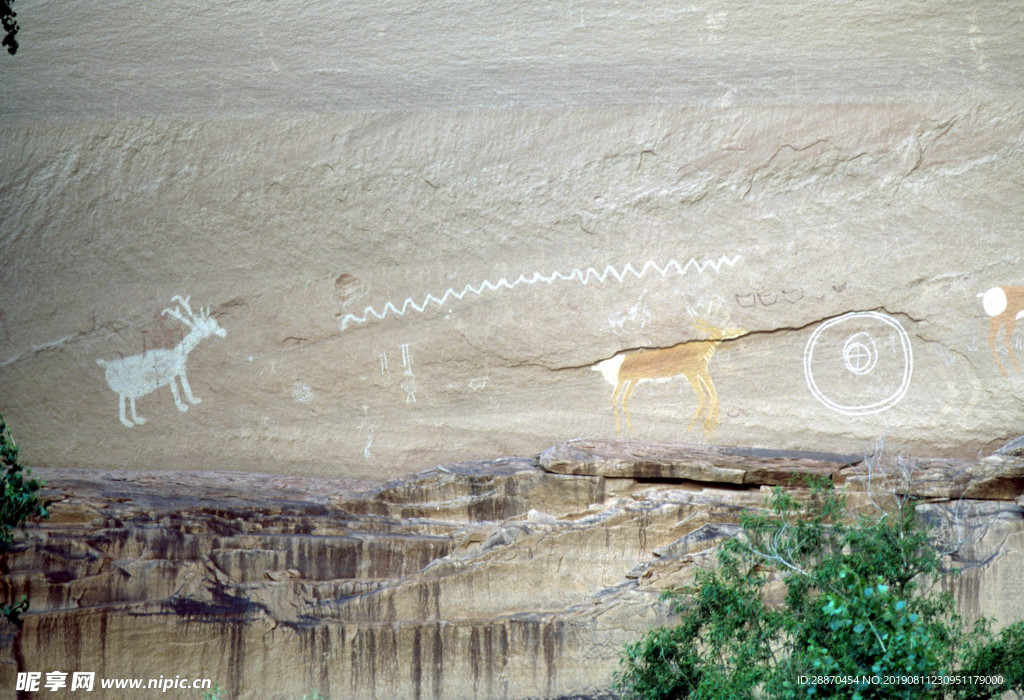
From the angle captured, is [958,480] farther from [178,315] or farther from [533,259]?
[178,315]

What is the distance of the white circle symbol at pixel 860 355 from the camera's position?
31.7 ft

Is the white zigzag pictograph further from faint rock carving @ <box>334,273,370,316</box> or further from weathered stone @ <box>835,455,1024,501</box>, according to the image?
weathered stone @ <box>835,455,1024,501</box>

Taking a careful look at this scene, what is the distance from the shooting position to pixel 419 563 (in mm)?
8672

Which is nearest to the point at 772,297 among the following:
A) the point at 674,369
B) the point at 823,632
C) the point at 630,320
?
the point at 674,369

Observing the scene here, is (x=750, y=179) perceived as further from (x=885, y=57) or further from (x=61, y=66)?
(x=61, y=66)

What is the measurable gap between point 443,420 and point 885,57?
226 inches

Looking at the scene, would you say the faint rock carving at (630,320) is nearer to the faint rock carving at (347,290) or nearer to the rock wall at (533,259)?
the rock wall at (533,259)

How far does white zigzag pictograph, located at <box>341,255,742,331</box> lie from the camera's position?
985 cm

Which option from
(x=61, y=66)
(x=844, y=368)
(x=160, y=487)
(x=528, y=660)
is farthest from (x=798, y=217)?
(x=61, y=66)

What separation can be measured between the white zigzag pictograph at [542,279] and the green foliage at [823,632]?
10.9 ft

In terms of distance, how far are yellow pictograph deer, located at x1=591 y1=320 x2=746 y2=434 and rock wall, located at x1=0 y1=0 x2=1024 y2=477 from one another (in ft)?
0.07

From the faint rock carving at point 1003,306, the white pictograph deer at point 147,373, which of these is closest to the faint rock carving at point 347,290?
the white pictograph deer at point 147,373

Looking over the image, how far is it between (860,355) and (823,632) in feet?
15.9

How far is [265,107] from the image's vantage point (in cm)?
1034
